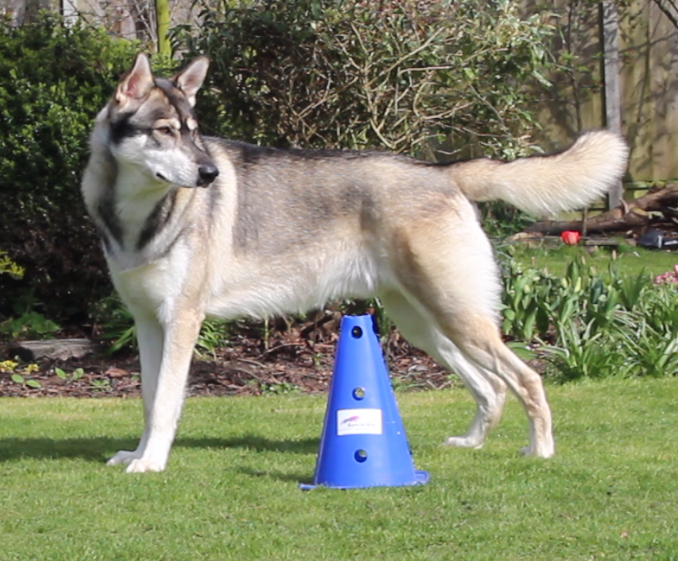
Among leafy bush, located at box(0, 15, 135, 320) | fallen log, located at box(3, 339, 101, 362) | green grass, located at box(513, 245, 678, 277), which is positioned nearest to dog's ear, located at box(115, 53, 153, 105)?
leafy bush, located at box(0, 15, 135, 320)

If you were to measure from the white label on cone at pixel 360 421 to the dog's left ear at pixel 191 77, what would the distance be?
5.87 ft

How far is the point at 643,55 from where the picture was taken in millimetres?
12859

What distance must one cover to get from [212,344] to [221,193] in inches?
117

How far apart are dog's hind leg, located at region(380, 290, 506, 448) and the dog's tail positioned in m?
0.69

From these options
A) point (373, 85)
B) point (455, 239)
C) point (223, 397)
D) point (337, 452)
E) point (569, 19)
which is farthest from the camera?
point (569, 19)

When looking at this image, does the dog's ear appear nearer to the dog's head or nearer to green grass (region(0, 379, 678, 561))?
the dog's head

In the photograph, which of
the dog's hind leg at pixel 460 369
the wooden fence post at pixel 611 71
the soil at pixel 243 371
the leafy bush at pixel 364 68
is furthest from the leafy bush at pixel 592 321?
the wooden fence post at pixel 611 71

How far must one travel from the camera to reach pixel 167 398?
5309 millimetres

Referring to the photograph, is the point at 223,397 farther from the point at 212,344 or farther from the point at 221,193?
the point at 221,193

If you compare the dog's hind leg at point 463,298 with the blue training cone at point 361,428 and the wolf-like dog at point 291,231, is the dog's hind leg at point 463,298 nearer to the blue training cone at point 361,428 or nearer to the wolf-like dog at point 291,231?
the wolf-like dog at point 291,231

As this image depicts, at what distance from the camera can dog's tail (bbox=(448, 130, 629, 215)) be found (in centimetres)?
556

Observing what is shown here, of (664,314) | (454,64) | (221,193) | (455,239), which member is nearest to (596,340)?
(664,314)

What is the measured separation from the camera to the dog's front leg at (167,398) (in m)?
5.25

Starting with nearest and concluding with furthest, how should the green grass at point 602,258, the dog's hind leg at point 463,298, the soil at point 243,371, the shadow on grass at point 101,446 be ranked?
the dog's hind leg at point 463,298 < the shadow on grass at point 101,446 < the soil at point 243,371 < the green grass at point 602,258
